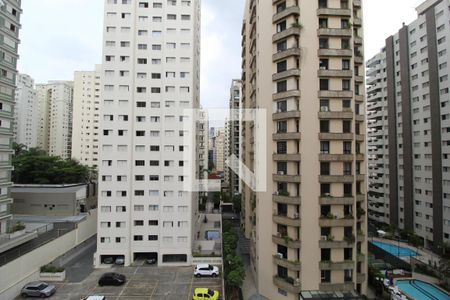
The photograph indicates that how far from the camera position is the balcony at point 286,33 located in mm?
20859

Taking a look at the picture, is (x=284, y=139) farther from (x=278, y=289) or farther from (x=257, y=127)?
(x=278, y=289)

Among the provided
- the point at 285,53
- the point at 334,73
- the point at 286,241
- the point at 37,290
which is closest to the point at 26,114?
the point at 37,290

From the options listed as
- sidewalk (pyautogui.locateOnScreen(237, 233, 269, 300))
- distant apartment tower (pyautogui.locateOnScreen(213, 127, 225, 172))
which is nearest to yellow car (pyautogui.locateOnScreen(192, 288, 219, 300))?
sidewalk (pyautogui.locateOnScreen(237, 233, 269, 300))

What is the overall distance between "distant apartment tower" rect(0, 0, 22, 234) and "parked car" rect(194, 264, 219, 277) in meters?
19.8

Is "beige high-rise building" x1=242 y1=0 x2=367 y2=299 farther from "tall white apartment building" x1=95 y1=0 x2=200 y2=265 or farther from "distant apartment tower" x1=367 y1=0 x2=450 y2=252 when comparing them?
"distant apartment tower" x1=367 y1=0 x2=450 y2=252

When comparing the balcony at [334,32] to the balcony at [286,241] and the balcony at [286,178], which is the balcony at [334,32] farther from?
the balcony at [286,241]

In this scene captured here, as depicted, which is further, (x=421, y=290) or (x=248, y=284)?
(x=421, y=290)

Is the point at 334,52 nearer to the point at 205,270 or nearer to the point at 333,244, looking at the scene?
the point at 333,244

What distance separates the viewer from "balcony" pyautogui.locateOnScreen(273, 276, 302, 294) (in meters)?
19.9

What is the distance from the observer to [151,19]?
30156mm

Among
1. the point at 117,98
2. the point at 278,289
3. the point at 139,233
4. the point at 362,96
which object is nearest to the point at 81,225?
the point at 139,233

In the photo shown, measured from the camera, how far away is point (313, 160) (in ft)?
67.4

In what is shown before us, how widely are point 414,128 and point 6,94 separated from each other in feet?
172

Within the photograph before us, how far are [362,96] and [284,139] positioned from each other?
314 inches
